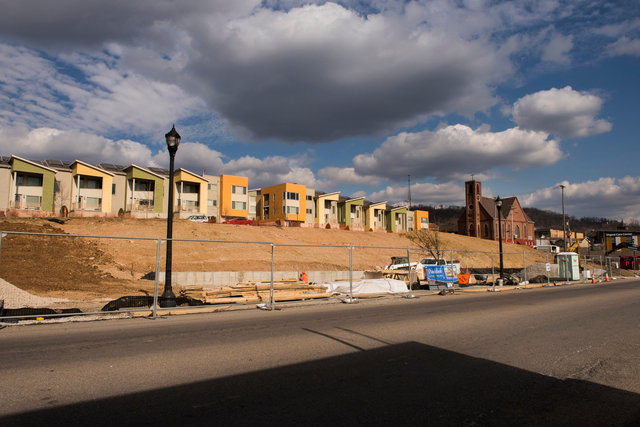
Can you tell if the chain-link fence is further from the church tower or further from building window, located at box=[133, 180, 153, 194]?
the church tower

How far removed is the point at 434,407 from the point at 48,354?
6.11 metres

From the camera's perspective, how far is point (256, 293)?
15.5 metres

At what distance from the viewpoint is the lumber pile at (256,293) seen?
1439 centimetres

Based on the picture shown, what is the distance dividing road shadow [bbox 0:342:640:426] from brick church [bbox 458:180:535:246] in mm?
97798

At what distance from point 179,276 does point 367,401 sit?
68.5 ft

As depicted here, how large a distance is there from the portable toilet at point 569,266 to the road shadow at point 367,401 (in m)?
33.1

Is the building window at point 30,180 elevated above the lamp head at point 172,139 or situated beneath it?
elevated above

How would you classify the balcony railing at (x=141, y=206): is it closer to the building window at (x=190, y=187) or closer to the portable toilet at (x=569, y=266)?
the building window at (x=190, y=187)

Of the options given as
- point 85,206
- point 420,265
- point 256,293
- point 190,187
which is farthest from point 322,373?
point 190,187

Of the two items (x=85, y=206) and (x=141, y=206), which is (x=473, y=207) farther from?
(x=85, y=206)

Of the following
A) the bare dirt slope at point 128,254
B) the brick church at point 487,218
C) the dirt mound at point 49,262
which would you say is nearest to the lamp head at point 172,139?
the bare dirt slope at point 128,254

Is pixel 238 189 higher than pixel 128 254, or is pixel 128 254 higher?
pixel 238 189

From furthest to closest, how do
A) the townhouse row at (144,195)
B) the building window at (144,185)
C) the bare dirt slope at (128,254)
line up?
the building window at (144,185) → the townhouse row at (144,195) → the bare dirt slope at (128,254)

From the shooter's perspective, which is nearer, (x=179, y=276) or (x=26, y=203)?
(x=179, y=276)
